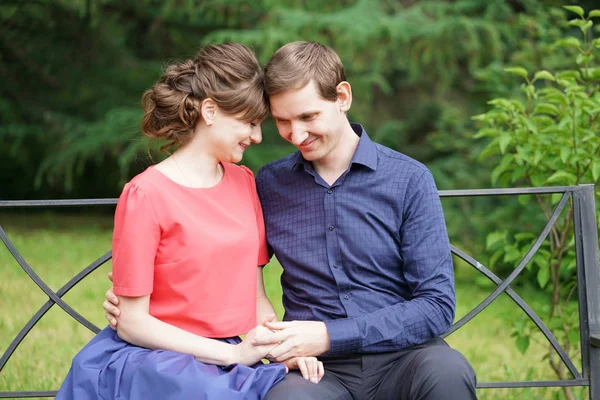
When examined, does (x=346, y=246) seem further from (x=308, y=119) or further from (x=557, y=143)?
(x=557, y=143)

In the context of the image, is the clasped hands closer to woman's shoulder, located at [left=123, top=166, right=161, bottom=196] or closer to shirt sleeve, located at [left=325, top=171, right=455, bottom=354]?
shirt sleeve, located at [left=325, top=171, right=455, bottom=354]

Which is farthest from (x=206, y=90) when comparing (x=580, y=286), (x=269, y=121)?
(x=269, y=121)

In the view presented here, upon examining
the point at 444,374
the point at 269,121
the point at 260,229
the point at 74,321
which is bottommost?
the point at 74,321

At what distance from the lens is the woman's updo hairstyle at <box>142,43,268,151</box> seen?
2197mm

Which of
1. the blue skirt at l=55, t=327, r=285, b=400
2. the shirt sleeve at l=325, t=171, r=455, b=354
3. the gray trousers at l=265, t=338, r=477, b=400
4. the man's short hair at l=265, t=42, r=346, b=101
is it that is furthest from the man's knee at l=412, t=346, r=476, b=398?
the man's short hair at l=265, t=42, r=346, b=101

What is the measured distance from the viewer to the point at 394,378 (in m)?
2.18

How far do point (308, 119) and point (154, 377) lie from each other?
889 mm

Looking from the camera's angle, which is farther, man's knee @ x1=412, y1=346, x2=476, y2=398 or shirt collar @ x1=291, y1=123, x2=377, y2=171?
shirt collar @ x1=291, y1=123, x2=377, y2=171

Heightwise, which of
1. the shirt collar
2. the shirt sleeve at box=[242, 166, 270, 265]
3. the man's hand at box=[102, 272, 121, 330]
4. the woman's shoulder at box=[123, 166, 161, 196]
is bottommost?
the man's hand at box=[102, 272, 121, 330]

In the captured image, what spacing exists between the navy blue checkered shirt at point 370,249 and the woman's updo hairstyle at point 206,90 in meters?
0.34

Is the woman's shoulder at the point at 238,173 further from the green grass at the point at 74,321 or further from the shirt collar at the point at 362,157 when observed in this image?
the green grass at the point at 74,321

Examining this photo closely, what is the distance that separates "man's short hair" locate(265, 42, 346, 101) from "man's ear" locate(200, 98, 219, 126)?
175mm

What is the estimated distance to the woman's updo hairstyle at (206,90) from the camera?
220 centimetres

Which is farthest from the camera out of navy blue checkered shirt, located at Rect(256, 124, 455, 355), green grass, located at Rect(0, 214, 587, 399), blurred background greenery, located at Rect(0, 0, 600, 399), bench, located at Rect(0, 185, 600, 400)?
blurred background greenery, located at Rect(0, 0, 600, 399)
